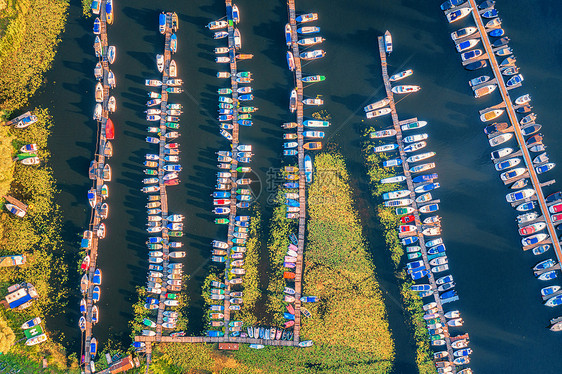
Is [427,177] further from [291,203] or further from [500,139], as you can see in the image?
[291,203]

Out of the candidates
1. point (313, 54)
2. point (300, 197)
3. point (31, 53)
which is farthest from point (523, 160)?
point (31, 53)

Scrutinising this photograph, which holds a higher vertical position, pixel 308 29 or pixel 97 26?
pixel 97 26

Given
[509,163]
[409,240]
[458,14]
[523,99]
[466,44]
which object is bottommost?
[409,240]

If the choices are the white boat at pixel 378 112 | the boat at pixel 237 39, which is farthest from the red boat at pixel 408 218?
the boat at pixel 237 39

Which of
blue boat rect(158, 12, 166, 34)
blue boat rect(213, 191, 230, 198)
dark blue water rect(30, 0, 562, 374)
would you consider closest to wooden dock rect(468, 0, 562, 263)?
dark blue water rect(30, 0, 562, 374)

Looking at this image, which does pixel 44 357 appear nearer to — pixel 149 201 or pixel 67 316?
pixel 67 316

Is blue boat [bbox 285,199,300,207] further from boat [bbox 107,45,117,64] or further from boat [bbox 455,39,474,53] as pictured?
boat [bbox 107,45,117,64]

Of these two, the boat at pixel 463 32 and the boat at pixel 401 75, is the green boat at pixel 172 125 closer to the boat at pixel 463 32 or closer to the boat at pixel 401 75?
the boat at pixel 401 75
